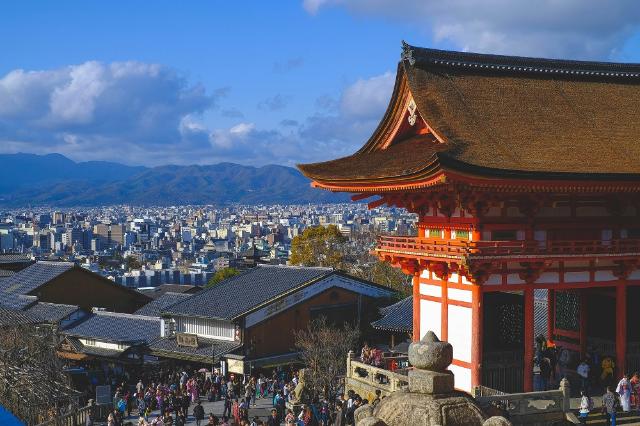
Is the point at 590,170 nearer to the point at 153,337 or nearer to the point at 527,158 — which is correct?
the point at 527,158

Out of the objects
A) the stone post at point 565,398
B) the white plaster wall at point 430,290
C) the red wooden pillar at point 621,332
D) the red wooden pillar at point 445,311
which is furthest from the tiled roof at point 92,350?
the stone post at point 565,398

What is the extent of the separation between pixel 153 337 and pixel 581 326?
22.2m

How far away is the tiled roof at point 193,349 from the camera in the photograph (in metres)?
37.1

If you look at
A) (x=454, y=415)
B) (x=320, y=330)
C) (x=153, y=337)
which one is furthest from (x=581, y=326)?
(x=153, y=337)

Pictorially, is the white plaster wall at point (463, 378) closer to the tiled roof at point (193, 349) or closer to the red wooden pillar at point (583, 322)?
the red wooden pillar at point (583, 322)

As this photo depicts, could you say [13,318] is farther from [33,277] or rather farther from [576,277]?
[576,277]

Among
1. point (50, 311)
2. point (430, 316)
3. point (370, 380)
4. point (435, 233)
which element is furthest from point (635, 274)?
point (50, 311)

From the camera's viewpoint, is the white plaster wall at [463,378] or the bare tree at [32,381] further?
the bare tree at [32,381]

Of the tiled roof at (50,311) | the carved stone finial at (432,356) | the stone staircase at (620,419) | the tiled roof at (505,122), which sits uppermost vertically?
the tiled roof at (505,122)

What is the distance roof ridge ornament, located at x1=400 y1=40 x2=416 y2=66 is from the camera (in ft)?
84.5

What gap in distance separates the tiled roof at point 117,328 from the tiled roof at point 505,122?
688 inches

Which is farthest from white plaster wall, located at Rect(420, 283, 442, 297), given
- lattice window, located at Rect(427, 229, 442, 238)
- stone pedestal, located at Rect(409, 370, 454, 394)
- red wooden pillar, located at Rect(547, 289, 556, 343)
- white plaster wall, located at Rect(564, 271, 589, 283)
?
stone pedestal, located at Rect(409, 370, 454, 394)

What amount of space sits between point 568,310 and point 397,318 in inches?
497

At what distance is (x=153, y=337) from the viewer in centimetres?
4075
